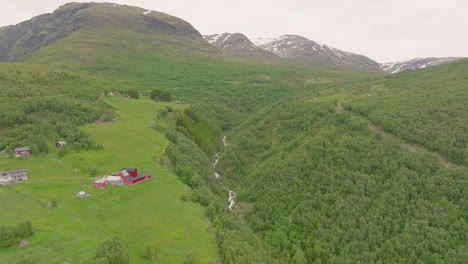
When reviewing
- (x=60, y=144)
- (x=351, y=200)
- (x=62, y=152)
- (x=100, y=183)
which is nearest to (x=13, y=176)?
(x=62, y=152)

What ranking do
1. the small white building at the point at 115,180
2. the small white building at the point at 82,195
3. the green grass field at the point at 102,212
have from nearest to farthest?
the green grass field at the point at 102,212 → the small white building at the point at 82,195 → the small white building at the point at 115,180

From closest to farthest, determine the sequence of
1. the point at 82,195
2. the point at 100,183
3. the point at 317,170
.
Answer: the point at 82,195 < the point at 100,183 < the point at 317,170

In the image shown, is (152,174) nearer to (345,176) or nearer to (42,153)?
(42,153)

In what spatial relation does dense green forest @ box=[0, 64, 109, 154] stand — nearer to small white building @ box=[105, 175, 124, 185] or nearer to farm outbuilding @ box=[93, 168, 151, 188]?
farm outbuilding @ box=[93, 168, 151, 188]

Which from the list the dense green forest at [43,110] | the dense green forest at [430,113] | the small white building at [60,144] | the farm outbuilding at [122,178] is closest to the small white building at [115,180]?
the farm outbuilding at [122,178]

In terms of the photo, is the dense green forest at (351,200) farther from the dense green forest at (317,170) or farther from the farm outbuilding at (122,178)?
the farm outbuilding at (122,178)

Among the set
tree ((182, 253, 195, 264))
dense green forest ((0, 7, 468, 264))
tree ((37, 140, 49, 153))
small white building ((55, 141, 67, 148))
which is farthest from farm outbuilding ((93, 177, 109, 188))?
tree ((182, 253, 195, 264))

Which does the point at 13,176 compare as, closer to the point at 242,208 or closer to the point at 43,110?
the point at 43,110

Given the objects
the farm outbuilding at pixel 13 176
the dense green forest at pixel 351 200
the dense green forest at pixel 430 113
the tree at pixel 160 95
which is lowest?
the dense green forest at pixel 351 200
